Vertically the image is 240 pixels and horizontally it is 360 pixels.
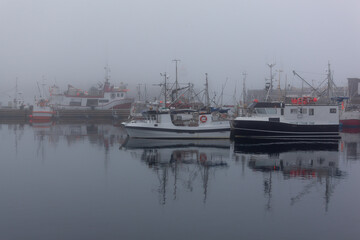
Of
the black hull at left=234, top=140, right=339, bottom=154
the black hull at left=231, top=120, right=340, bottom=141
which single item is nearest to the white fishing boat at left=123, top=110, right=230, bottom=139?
the black hull at left=231, top=120, right=340, bottom=141

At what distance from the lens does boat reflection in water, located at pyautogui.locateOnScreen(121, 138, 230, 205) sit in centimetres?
1407

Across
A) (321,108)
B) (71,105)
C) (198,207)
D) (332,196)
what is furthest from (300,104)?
(71,105)

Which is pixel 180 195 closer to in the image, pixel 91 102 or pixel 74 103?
pixel 91 102

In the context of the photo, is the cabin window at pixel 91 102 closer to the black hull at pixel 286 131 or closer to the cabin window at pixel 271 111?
the black hull at pixel 286 131

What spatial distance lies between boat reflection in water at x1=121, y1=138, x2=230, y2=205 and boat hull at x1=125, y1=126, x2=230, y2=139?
0.58 metres

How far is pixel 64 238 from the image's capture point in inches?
357

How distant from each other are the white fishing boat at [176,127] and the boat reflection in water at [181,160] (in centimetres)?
71

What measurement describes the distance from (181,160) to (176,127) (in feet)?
30.6

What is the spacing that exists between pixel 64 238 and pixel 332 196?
8.87m

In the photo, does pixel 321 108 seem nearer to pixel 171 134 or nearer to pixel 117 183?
pixel 171 134

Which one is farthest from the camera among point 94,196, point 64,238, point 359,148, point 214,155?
point 359,148

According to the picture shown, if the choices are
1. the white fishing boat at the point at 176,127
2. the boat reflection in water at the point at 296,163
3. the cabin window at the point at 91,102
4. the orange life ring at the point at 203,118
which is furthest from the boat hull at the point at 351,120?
the cabin window at the point at 91,102

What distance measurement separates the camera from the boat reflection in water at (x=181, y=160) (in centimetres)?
1407

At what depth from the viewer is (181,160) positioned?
20109mm
